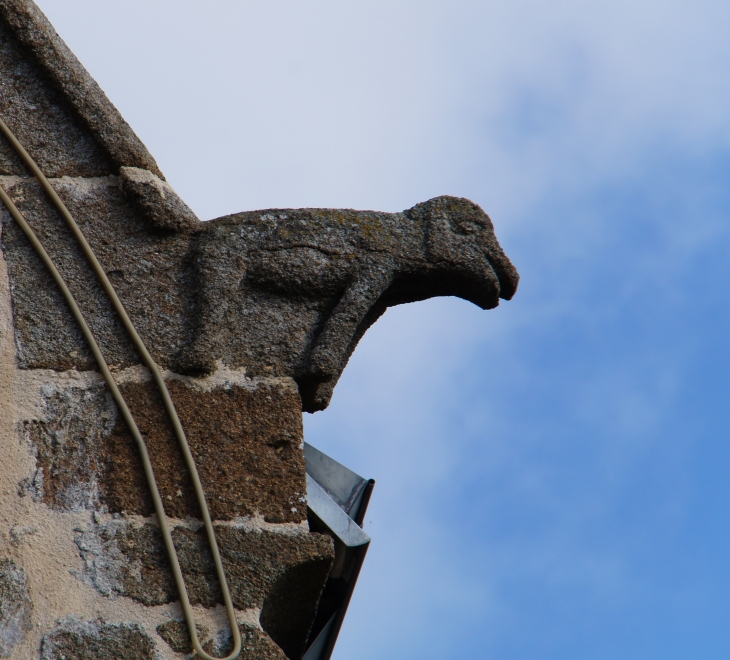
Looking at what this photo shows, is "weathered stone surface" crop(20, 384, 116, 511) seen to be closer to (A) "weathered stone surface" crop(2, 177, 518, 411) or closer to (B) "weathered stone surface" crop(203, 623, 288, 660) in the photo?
(A) "weathered stone surface" crop(2, 177, 518, 411)

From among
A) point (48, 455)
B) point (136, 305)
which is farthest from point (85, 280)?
point (48, 455)

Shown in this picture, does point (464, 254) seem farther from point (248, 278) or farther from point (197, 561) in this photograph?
point (197, 561)

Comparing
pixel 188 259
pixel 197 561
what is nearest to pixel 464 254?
pixel 188 259

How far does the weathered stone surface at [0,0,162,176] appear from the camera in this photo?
7.11 feet

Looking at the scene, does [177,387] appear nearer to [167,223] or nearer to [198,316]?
[198,316]

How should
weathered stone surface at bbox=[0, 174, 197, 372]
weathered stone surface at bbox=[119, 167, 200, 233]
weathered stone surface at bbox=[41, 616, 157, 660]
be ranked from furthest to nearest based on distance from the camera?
1. weathered stone surface at bbox=[119, 167, 200, 233]
2. weathered stone surface at bbox=[0, 174, 197, 372]
3. weathered stone surface at bbox=[41, 616, 157, 660]

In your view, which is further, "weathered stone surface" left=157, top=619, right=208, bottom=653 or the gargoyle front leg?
the gargoyle front leg

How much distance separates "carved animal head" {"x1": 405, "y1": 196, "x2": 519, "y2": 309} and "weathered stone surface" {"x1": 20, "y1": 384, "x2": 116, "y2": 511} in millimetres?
772

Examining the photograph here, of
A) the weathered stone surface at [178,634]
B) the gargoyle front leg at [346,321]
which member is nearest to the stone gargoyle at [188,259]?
the gargoyle front leg at [346,321]

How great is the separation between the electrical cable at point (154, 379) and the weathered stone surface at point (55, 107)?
6 cm

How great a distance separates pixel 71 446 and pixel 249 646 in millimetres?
527

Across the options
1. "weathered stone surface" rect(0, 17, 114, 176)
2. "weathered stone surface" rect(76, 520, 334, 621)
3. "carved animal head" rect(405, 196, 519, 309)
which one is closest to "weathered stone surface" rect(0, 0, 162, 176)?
"weathered stone surface" rect(0, 17, 114, 176)

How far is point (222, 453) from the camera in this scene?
1929 millimetres

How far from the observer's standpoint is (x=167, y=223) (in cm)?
212
